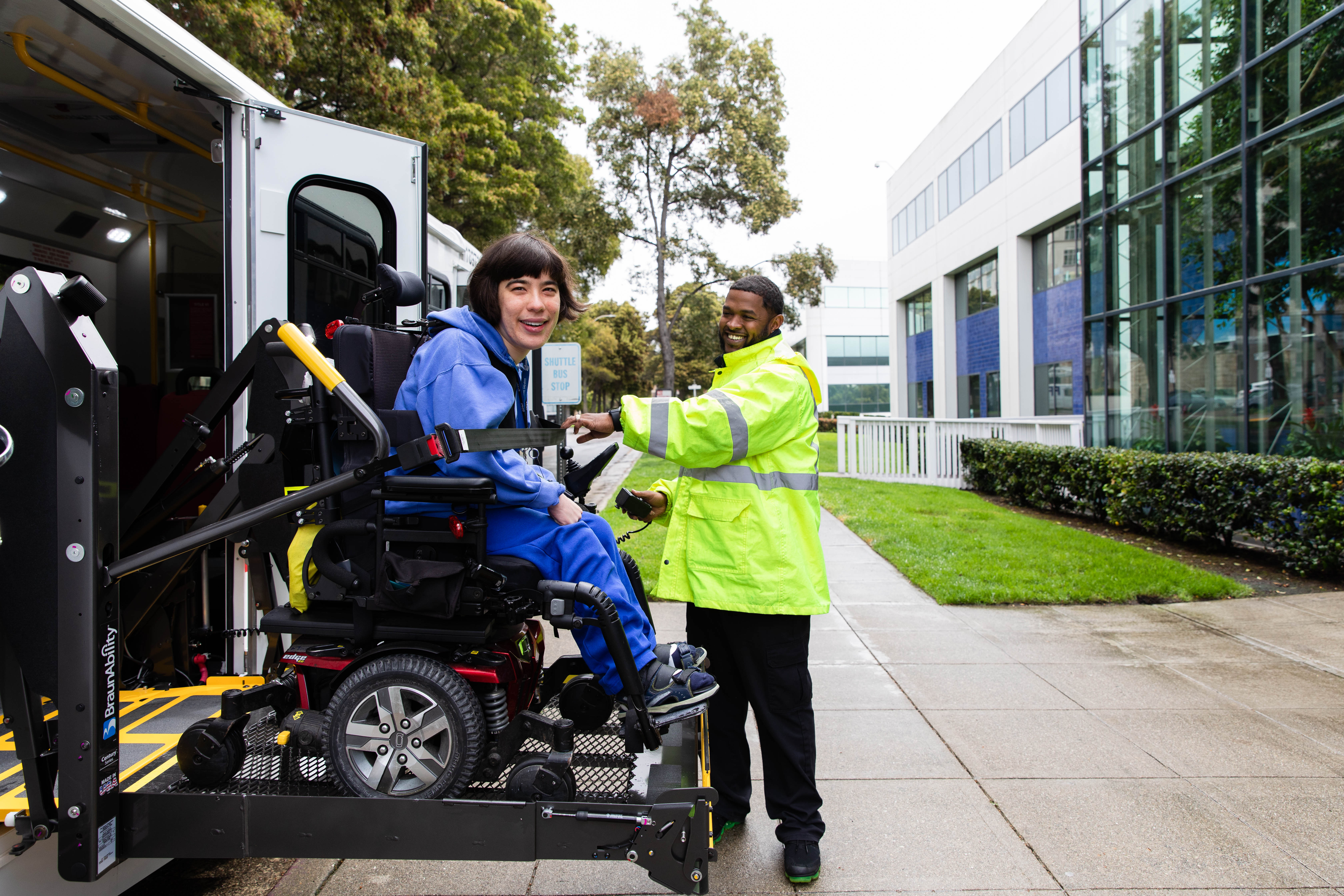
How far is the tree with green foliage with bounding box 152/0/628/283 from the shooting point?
8.51m

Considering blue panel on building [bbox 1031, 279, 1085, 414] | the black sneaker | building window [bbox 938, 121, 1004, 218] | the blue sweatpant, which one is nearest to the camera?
the blue sweatpant

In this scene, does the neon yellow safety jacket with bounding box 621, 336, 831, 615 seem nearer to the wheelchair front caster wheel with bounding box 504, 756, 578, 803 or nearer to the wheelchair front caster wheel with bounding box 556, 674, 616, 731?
the wheelchair front caster wheel with bounding box 556, 674, 616, 731

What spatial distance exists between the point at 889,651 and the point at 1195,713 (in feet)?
5.74

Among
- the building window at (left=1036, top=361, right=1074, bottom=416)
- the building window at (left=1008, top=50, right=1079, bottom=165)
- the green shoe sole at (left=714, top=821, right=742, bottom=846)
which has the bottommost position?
the green shoe sole at (left=714, top=821, right=742, bottom=846)

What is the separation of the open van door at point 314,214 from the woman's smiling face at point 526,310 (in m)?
1.05

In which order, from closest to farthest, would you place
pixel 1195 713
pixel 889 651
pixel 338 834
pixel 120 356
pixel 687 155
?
pixel 338 834
pixel 1195 713
pixel 889 651
pixel 120 356
pixel 687 155

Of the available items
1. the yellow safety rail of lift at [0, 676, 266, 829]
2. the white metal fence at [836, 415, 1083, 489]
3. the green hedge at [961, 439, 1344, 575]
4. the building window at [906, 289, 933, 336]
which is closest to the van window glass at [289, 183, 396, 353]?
the yellow safety rail of lift at [0, 676, 266, 829]

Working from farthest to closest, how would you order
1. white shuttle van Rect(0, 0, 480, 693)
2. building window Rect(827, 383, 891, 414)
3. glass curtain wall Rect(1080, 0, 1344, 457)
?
building window Rect(827, 383, 891, 414), glass curtain wall Rect(1080, 0, 1344, 457), white shuttle van Rect(0, 0, 480, 693)

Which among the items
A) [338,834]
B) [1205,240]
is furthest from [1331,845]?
[1205,240]

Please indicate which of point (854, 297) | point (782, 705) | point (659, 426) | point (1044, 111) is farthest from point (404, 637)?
point (854, 297)

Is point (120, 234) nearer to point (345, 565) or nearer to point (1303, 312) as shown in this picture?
point (345, 565)

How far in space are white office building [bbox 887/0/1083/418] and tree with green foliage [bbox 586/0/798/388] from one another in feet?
20.1

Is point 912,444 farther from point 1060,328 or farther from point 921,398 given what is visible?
point 921,398

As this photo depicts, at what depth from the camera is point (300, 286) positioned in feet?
12.3
